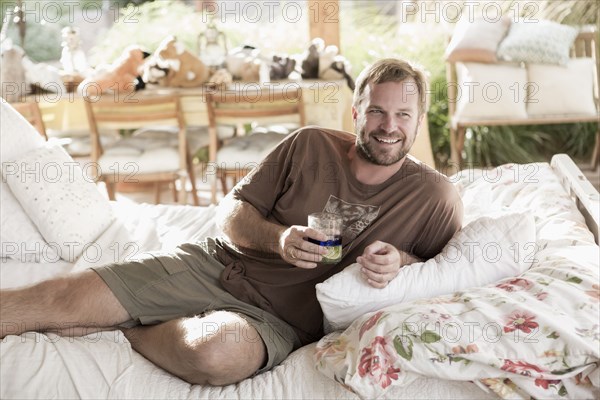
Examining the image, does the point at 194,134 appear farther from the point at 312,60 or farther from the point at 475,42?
the point at 475,42

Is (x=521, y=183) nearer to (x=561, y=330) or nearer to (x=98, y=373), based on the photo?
(x=561, y=330)

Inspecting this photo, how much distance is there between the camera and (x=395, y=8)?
22.3ft

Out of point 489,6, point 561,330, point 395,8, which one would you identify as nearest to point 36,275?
point 561,330

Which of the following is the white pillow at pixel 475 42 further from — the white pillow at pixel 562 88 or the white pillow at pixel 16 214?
the white pillow at pixel 16 214

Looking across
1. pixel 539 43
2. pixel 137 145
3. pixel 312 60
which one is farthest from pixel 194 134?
pixel 539 43

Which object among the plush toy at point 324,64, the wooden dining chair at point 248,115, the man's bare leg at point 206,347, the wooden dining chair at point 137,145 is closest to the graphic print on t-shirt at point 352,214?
the man's bare leg at point 206,347

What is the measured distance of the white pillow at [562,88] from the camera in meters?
4.58

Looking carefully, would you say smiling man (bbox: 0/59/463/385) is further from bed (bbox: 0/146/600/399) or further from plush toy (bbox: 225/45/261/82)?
plush toy (bbox: 225/45/261/82)

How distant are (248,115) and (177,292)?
2027 mm

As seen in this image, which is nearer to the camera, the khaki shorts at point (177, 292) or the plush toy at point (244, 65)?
the khaki shorts at point (177, 292)

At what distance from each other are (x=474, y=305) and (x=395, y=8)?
5.47 m

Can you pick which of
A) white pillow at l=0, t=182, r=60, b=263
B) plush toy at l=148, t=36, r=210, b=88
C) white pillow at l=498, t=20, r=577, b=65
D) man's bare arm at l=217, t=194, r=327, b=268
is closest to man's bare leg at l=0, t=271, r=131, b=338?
man's bare arm at l=217, t=194, r=327, b=268

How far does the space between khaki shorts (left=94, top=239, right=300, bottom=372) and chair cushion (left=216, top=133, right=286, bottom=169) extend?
186 centimetres

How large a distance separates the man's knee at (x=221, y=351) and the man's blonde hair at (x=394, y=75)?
Result: 0.73m
